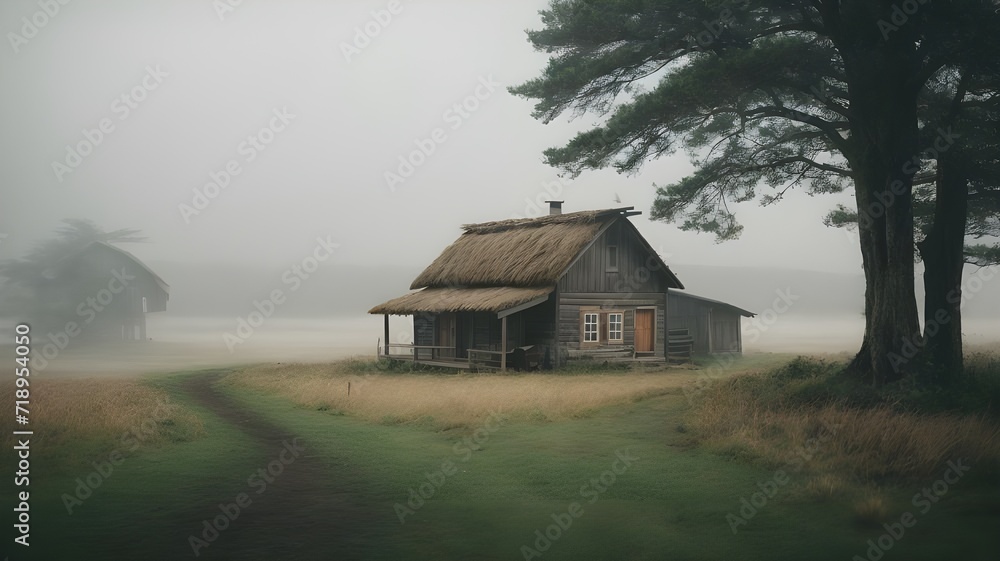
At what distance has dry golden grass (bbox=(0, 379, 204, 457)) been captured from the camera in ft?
48.2

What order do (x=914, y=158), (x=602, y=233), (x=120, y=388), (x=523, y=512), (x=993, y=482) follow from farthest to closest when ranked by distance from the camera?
1. (x=602, y=233)
2. (x=120, y=388)
3. (x=914, y=158)
4. (x=993, y=482)
5. (x=523, y=512)

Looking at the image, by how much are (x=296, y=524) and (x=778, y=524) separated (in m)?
6.05

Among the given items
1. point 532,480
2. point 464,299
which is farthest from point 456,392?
point 464,299

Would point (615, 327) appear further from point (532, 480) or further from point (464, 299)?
point (532, 480)

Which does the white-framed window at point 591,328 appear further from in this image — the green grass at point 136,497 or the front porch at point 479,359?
the green grass at point 136,497

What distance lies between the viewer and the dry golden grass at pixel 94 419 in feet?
48.2

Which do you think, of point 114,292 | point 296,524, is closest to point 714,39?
point 296,524

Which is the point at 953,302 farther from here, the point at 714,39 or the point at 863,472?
the point at 863,472

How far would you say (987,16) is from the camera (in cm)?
1600

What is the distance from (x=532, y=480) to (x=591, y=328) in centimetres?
2050

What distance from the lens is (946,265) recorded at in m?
21.5

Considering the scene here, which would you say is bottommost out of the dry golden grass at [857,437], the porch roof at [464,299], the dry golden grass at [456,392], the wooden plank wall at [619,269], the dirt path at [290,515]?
the dirt path at [290,515]

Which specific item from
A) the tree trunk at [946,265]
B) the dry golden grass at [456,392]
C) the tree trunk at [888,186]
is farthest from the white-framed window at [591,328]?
the tree trunk at [888,186]

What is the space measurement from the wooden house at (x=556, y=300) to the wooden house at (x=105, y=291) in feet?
64.7
